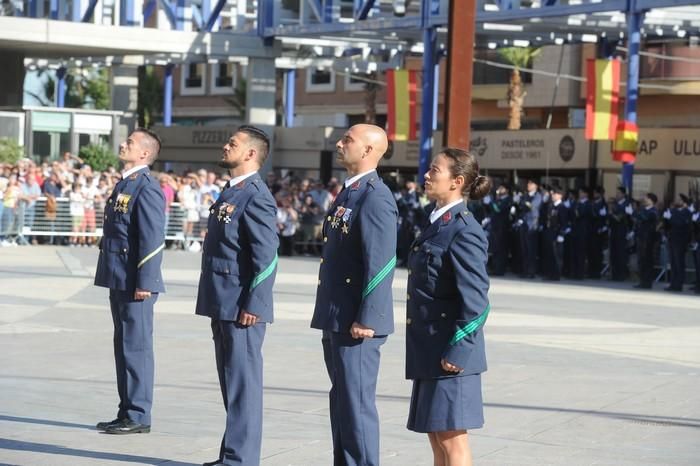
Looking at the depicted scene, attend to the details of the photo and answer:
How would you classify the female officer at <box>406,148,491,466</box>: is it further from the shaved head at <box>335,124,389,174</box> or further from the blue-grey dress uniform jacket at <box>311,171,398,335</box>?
the shaved head at <box>335,124,389,174</box>

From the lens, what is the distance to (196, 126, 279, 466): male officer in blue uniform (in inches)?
316

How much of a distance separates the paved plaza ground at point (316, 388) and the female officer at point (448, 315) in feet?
5.63

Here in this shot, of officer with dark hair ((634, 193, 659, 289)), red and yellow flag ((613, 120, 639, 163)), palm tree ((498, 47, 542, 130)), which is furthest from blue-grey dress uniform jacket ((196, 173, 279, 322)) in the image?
palm tree ((498, 47, 542, 130))

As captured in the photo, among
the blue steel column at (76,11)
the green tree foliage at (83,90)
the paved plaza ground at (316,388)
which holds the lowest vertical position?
the paved plaza ground at (316,388)

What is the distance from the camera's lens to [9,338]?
13.9 m

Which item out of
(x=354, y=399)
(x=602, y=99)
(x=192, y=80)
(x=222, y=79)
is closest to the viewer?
(x=354, y=399)

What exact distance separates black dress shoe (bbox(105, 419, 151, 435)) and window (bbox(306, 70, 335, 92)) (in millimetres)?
47799

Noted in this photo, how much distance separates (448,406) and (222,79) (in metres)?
57.1

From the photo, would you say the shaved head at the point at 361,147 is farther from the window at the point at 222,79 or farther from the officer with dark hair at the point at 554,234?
the window at the point at 222,79

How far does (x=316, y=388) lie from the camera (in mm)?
11297


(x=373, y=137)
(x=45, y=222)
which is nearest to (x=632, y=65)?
(x=45, y=222)

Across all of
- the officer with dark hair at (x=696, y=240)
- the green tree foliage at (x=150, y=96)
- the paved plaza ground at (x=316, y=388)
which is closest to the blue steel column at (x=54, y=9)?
the green tree foliage at (x=150, y=96)

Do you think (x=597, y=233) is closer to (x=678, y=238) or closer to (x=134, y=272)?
(x=678, y=238)

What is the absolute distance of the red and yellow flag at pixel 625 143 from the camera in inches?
1083
